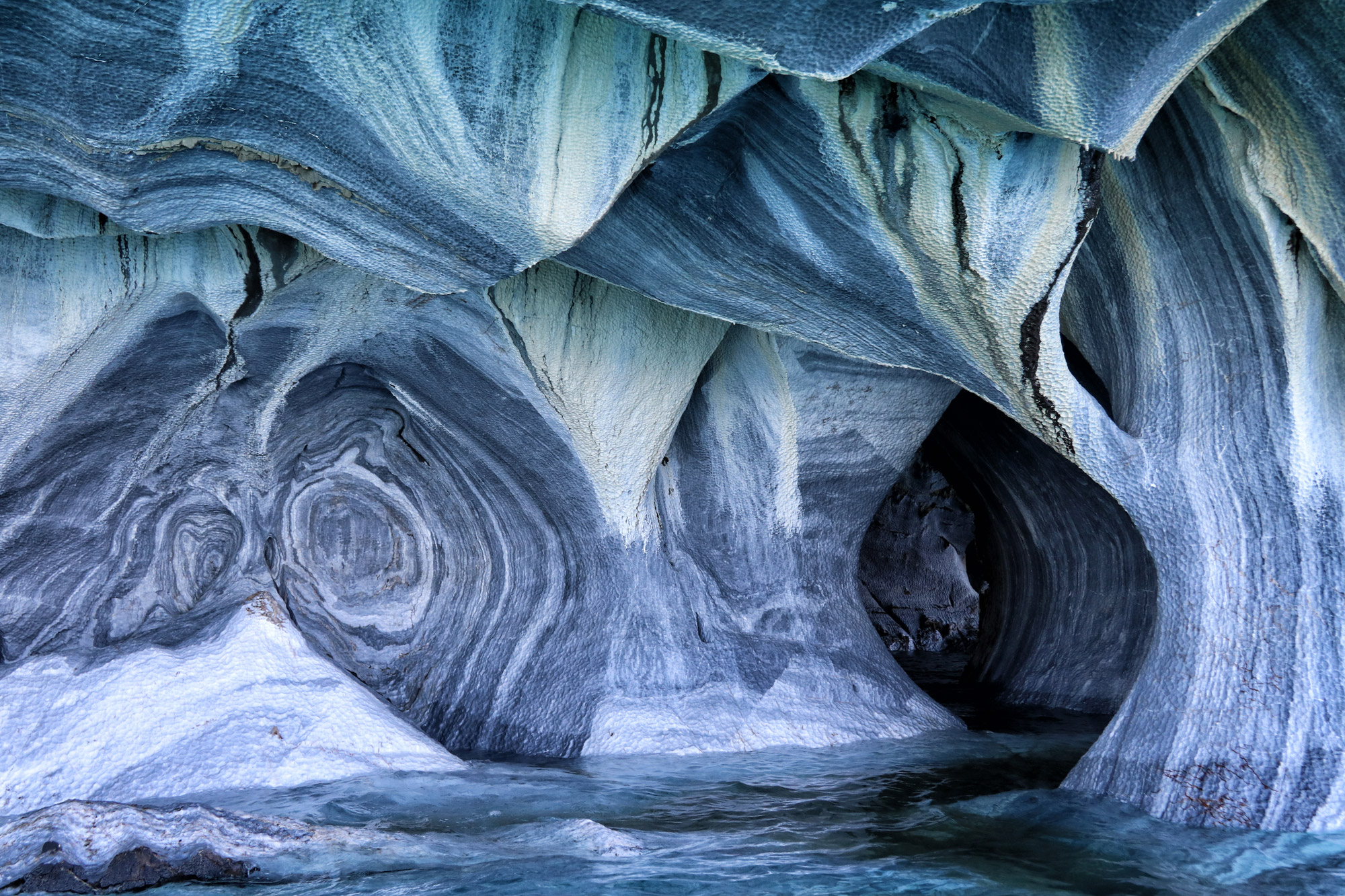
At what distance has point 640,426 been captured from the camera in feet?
14.9

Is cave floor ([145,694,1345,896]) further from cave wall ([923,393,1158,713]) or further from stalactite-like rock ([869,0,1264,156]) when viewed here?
stalactite-like rock ([869,0,1264,156])

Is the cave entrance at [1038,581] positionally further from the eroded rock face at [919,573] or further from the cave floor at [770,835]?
the cave floor at [770,835]

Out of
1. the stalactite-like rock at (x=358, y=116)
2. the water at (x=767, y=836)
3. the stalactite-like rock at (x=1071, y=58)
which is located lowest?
the water at (x=767, y=836)

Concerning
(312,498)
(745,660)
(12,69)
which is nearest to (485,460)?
(312,498)

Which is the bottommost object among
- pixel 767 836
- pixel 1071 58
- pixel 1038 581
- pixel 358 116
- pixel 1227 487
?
pixel 767 836

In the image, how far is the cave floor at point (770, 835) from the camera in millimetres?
2457

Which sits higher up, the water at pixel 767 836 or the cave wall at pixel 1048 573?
the cave wall at pixel 1048 573

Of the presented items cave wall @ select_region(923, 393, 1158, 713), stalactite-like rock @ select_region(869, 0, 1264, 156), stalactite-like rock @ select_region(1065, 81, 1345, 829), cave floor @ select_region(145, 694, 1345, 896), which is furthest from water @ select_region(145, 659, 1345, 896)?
stalactite-like rock @ select_region(869, 0, 1264, 156)

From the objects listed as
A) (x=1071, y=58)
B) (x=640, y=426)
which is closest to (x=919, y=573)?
(x=640, y=426)

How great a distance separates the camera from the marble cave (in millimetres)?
2539

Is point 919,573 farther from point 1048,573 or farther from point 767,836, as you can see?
point 767,836

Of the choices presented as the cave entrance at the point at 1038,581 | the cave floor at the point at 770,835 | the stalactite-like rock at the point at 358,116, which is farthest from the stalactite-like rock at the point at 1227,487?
the cave entrance at the point at 1038,581

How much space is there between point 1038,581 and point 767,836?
3634mm

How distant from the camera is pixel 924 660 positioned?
8109 millimetres
